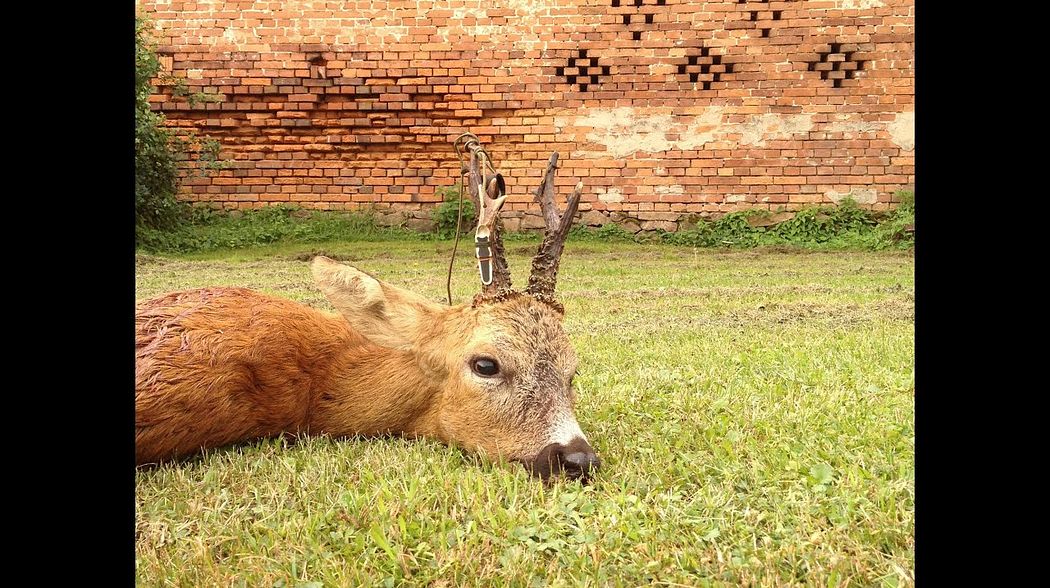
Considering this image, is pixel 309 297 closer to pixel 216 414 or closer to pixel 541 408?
pixel 216 414

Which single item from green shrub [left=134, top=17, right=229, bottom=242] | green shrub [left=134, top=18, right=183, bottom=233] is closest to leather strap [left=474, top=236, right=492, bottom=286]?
green shrub [left=134, top=17, right=229, bottom=242]

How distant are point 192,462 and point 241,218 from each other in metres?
5.62

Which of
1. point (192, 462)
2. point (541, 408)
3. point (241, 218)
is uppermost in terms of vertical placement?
point (241, 218)

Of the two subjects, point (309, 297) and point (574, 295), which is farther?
point (574, 295)

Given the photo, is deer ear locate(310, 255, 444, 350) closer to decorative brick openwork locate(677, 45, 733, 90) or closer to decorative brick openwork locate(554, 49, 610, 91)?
decorative brick openwork locate(554, 49, 610, 91)

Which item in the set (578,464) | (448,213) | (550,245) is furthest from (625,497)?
(448,213)

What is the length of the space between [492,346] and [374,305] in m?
0.43

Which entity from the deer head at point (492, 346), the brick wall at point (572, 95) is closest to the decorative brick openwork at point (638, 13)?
the brick wall at point (572, 95)

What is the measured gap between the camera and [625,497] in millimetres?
1709

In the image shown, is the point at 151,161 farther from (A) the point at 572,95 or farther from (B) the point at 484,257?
(B) the point at 484,257

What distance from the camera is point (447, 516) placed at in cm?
161

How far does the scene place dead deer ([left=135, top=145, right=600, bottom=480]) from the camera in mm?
2014

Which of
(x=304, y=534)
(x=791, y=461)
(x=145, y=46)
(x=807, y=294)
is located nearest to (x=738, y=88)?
(x=807, y=294)

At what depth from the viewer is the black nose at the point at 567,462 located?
6.14 feet
